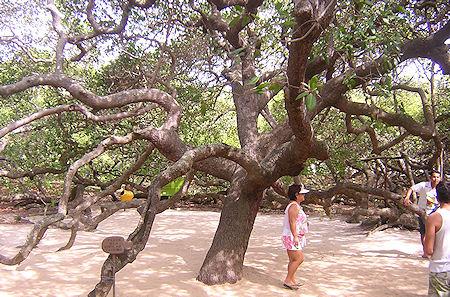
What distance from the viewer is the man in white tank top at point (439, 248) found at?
3396 millimetres

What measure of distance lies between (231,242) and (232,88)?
8.40 ft

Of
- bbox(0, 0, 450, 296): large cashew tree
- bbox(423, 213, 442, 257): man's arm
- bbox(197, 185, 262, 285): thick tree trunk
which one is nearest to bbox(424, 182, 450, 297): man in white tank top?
bbox(423, 213, 442, 257): man's arm

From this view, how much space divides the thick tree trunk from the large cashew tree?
0.01 meters

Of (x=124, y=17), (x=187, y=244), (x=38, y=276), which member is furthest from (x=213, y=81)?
(x=38, y=276)

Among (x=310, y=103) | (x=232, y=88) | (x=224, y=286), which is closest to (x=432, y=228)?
(x=310, y=103)

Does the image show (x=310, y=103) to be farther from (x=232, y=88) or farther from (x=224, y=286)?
(x=232, y=88)

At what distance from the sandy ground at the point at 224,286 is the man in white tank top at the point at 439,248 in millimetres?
1530

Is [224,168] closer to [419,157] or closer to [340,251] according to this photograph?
[340,251]

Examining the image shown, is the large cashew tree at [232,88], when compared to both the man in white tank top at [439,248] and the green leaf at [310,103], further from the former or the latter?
the man in white tank top at [439,248]

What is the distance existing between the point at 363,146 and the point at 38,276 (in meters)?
7.93

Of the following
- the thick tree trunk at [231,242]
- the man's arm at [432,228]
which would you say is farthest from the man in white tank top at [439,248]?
the thick tree trunk at [231,242]

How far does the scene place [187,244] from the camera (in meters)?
7.76

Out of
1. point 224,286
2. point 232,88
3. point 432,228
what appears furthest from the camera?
point 232,88

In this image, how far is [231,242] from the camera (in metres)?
5.41
